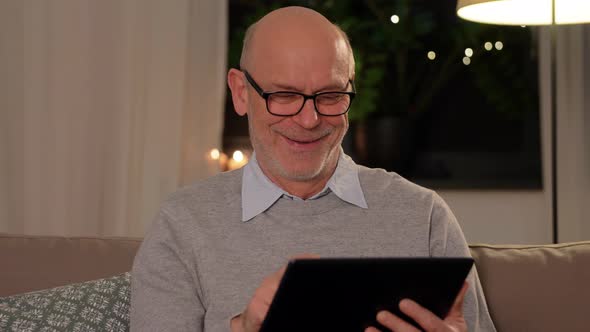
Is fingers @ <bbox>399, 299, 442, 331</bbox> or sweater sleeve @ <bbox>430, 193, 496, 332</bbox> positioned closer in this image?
fingers @ <bbox>399, 299, 442, 331</bbox>

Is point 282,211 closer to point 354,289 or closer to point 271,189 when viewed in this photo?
point 271,189

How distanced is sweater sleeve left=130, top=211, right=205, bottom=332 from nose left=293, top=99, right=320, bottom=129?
0.28 meters

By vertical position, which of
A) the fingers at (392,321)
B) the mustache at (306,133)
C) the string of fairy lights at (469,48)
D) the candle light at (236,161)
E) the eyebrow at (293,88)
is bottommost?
the fingers at (392,321)

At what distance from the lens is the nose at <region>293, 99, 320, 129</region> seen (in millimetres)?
1488

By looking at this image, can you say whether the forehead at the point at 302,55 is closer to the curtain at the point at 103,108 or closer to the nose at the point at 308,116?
the nose at the point at 308,116

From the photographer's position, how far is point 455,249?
1553mm

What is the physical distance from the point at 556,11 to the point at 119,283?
1.79 meters

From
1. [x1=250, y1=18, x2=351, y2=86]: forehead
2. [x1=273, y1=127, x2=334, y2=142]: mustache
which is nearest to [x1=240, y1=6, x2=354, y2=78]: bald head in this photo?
[x1=250, y1=18, x2=351, y2=86]: forehead

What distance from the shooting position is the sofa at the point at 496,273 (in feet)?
5.85

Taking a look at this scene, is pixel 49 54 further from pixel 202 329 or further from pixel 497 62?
pixel 202 329

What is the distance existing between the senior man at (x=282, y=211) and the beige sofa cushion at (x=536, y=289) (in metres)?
0.25

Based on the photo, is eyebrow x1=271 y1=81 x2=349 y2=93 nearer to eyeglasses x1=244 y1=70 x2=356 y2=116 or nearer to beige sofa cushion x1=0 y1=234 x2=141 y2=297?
eyeglasses x1=244 y1=70 x2=356 y2=116

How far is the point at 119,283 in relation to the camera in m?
1.70

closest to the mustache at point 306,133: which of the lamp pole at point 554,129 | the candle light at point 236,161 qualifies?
the lamp pole at point 554,129
